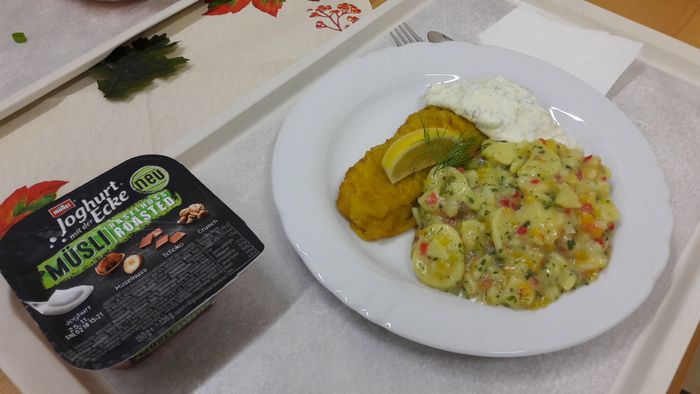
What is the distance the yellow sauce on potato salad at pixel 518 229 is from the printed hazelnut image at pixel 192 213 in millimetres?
512

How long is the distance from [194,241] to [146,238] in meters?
0.10

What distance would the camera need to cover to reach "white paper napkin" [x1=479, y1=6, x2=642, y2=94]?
165cm

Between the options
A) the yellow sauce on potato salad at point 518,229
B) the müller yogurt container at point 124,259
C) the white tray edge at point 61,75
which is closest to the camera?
the müller yogurt container at point 124,259

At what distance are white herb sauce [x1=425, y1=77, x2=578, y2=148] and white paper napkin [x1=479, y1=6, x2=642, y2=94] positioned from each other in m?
0.35

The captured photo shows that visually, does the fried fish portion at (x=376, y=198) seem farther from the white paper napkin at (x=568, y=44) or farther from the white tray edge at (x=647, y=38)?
the white tray edge at (x=647, y=38)

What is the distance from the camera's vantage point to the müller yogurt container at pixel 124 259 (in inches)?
35.6

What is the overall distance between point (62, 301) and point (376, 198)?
0.72 m

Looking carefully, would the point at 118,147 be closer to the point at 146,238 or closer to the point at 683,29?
the point at 146,238

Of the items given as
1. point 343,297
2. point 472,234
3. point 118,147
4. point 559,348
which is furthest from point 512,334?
point 118,147

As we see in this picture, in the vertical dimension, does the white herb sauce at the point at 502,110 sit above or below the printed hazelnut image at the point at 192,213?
below

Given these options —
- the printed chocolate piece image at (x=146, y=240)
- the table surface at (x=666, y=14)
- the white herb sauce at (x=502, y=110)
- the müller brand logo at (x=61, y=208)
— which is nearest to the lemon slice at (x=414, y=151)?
the white herb sauce at (x=502, y=110)

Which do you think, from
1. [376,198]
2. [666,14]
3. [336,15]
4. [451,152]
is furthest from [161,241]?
[666,14]

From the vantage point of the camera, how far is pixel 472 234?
3.92 ft

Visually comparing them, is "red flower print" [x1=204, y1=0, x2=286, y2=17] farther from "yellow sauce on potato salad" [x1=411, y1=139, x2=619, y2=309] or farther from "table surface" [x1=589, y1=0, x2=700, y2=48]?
"table surface" [x1=589, y1=0, x2=700, y2=48]
